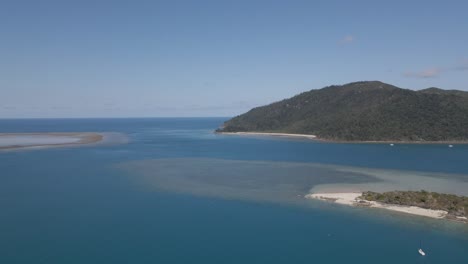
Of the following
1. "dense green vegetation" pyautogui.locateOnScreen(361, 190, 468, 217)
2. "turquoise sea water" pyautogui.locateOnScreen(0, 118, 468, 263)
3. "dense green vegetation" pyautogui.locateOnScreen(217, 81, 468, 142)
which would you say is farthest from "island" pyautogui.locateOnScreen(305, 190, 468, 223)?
"dense green vegetation" pyautogui.locateOnScreen(217, 81, 468, 142)

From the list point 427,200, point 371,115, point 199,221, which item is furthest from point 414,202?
point 371,115

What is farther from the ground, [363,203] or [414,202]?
[414,202]

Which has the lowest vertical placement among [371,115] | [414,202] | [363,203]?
[363,203]

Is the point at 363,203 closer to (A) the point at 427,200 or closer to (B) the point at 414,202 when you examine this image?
(B) the point at 414,202

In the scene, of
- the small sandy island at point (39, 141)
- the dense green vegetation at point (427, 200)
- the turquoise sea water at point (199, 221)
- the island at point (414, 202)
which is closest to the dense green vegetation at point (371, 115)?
the turquoise sea water at point (199, 221)

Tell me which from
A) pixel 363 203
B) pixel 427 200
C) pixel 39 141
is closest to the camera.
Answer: pixel 427 200

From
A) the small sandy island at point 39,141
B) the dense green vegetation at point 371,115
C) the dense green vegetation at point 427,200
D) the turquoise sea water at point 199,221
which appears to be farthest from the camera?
the dense green vegetation at point 371,115

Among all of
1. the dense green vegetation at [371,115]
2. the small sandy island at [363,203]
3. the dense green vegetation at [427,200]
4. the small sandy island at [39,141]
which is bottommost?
the small sandy island at [363,203]

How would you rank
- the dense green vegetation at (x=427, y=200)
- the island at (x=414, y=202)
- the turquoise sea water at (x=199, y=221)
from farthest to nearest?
1. the dense green vegetation at (x=427, y=200)
2. the island at (x=414, y=202)
3. the turquoise sea water at (x=199, y=221)

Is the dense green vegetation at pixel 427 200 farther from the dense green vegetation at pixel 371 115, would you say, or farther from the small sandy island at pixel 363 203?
the dense green vegetation at pixel 371 115
